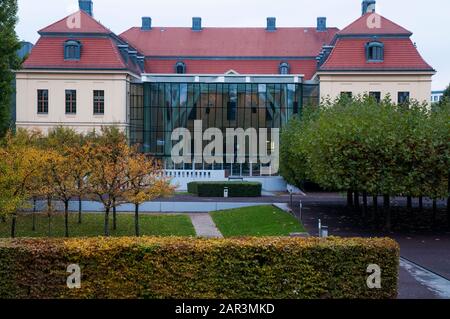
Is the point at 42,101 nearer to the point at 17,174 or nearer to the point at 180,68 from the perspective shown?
the point at 180,68

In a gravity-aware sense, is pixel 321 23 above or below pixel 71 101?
above

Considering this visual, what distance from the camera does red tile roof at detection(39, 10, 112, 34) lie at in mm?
46963

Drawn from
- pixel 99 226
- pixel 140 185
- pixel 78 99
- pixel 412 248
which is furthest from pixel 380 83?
pixel 412 248

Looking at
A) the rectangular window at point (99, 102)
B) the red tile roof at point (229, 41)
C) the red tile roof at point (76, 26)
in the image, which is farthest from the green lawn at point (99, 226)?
the red tile roof at point (229, 41)

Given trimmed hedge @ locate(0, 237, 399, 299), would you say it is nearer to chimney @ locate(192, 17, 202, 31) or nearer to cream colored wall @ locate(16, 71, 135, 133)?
cream colored wall @ locate(16, 71, 135, 133)

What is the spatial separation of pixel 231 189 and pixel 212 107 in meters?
12.7

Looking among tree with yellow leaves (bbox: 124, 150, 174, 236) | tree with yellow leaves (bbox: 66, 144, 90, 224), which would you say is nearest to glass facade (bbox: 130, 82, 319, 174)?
tree with yellow leaves (bbox: 66, 144, 90, 224)

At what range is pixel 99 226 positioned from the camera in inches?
1035

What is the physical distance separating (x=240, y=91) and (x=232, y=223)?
23.4 metres

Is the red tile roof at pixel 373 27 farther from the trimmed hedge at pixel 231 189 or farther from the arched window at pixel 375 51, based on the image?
the trimmed hedge at pixel 231 189

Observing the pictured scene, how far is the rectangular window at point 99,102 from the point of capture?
4831cm

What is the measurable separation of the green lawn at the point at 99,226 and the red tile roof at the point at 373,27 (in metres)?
24.9

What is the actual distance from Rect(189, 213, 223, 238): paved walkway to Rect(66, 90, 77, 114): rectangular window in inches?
830

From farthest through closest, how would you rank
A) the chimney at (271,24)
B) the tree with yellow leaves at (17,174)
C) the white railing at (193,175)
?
the chimney at (271,24) < the white railing at (193,175) < the tree with yellow leaves at (17,174)
